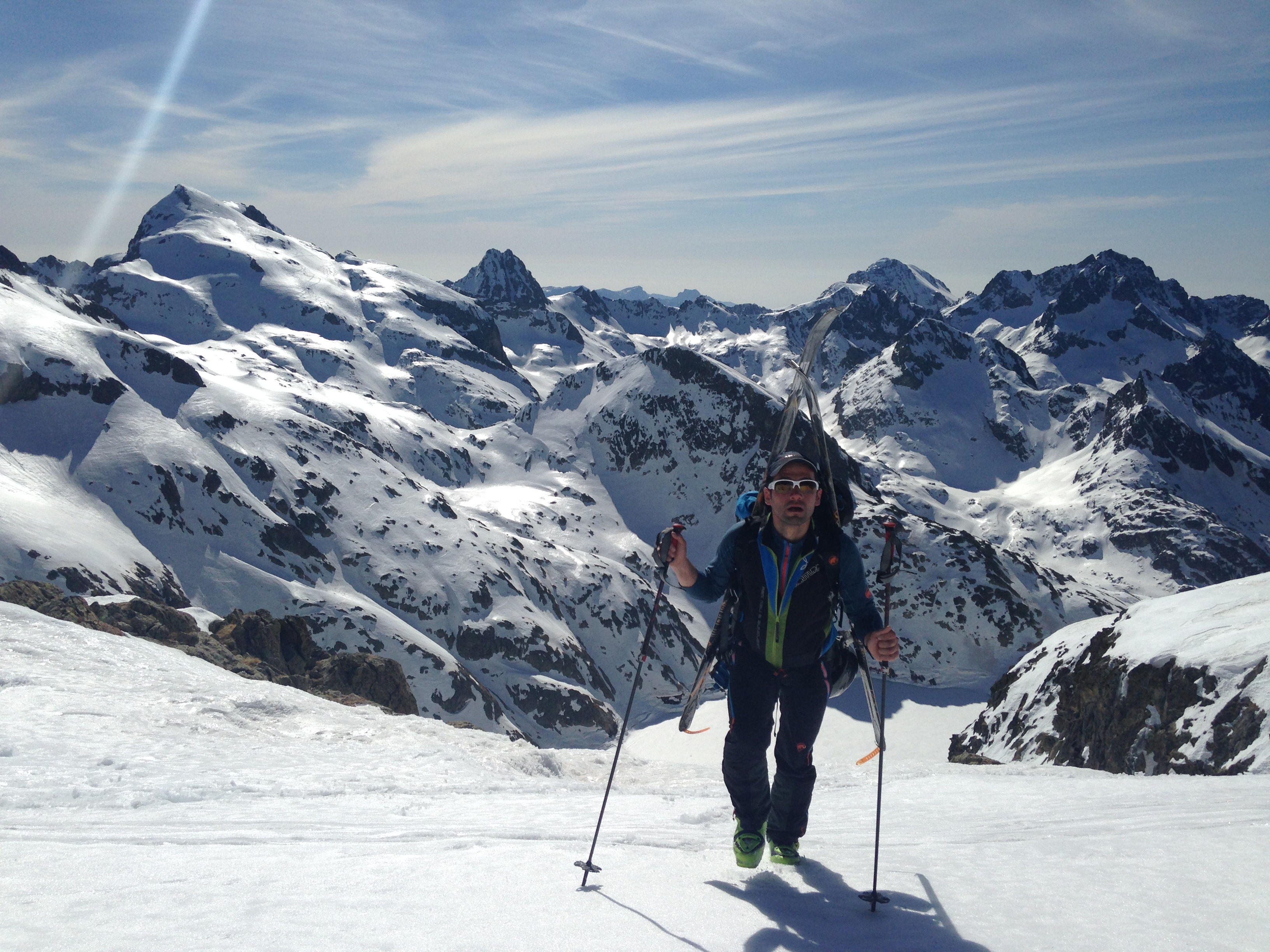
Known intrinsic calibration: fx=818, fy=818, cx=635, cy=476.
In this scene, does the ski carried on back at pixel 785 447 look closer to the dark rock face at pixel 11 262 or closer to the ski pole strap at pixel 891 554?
the ski pole strap at pixel 891 554

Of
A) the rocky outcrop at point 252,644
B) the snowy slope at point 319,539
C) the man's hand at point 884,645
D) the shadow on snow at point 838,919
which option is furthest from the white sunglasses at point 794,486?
the snowy slope at point 319,539

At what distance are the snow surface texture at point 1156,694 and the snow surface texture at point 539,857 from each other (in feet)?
19.7

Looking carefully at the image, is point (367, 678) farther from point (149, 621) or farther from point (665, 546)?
point (665, 546)

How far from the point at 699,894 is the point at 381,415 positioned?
168m

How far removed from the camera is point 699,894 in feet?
18.4

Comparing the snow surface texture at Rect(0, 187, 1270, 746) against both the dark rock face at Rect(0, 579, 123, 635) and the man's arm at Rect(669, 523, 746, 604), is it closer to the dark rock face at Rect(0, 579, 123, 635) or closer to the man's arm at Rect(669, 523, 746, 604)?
the dark rock face at Rect(0, 579, 123, 635)

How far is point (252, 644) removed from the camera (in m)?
37.7

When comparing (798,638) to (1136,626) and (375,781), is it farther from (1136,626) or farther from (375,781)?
(1136,626)

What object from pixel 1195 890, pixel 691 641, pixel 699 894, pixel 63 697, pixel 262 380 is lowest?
pixel 691 641

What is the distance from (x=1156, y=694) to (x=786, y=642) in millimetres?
18431

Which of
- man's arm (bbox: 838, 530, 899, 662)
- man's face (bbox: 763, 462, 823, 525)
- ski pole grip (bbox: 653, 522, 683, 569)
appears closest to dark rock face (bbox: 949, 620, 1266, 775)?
man's arm (bbox: 838, 530, 899, 662)

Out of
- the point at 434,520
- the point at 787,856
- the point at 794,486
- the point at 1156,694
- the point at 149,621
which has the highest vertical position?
the point at 434,520

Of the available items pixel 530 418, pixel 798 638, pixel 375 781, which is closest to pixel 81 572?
pixel 375 781

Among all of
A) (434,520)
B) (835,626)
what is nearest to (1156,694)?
(835,626)
